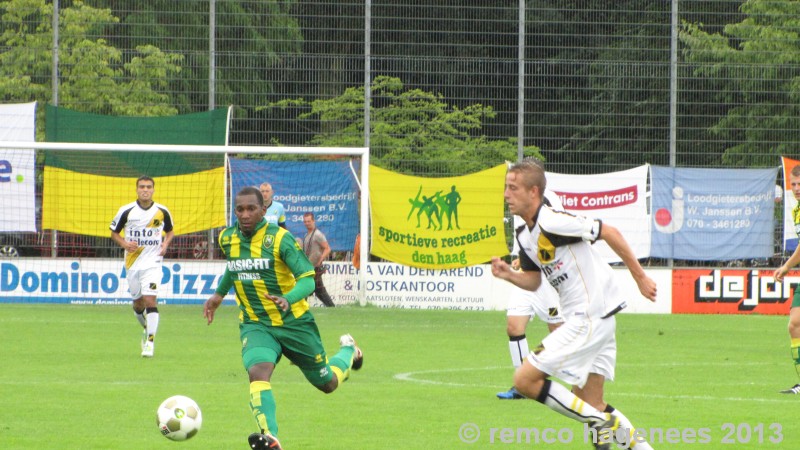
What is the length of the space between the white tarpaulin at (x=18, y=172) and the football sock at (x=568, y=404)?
1839 cm

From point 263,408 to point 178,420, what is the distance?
729 mm

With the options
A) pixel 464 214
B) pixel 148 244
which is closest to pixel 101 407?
pixel 148 244

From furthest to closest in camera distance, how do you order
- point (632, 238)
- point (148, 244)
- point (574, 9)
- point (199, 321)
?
point (574, 9) → point (632, 238) → point (199, 321) → point (148, 244)

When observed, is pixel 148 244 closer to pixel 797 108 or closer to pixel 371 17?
pixel 371 17

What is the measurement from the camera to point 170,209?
24.4m

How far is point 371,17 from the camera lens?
24891mm

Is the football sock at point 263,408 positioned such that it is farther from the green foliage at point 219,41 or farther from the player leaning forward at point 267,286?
the green foliage at point 219,41

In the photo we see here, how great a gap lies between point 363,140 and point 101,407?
1480cm

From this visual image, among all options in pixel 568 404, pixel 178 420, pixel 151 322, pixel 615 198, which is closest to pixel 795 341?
pixel 568 404

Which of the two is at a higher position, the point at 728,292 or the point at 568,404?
the point at 568,404

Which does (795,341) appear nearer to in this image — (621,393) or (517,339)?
(621,393)

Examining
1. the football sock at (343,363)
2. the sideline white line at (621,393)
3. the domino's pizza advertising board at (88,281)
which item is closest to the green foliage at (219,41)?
the domino's pizza advertising board at (88,281)

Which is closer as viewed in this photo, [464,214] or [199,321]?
[199,321]

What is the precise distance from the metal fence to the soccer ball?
1601 centimetres
